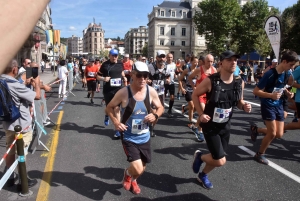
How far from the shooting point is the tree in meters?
64.7

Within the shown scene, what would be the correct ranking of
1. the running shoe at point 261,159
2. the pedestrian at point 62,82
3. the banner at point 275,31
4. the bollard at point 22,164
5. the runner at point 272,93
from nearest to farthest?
the bollard at point 22,164
the runner at point 272,93
the running shoe at point 261,159
the banner at point 275,31
the pedestrian at point 62,82

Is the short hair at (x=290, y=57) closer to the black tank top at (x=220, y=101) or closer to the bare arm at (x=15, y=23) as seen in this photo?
the black tank top at (x=220, y=101)

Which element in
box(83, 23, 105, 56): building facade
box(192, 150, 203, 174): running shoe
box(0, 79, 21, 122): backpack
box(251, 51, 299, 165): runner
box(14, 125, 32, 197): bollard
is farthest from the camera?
box(83, 23, 105, 56): building facade

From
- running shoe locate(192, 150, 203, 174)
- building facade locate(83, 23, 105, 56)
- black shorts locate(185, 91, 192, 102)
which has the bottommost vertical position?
running shoe locate(192, 150, 203, 174)

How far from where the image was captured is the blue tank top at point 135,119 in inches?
134

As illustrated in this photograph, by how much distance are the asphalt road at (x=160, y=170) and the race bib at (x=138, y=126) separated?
890mm

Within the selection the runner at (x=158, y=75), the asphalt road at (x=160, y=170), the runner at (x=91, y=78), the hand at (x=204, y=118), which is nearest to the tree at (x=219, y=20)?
the runner at (x=91, y=78)

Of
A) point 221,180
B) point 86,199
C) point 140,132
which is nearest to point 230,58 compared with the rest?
point 140,132

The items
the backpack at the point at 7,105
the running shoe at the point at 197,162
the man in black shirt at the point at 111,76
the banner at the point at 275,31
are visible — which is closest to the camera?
the backpack at the point at 7,105

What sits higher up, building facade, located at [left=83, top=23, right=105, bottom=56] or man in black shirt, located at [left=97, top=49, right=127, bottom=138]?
building facade, located at [left=83, top=23, right=105, bottom=56]

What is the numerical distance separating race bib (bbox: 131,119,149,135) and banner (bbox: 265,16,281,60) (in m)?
6.87

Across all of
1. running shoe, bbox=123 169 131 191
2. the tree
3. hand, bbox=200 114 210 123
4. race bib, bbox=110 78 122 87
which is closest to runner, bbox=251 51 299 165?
hand, bbox=200 114 210 123

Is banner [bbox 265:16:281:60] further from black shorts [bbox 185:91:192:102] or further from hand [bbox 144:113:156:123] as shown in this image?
hand [bbox 144:113:156:123]

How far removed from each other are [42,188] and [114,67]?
12.8ft
